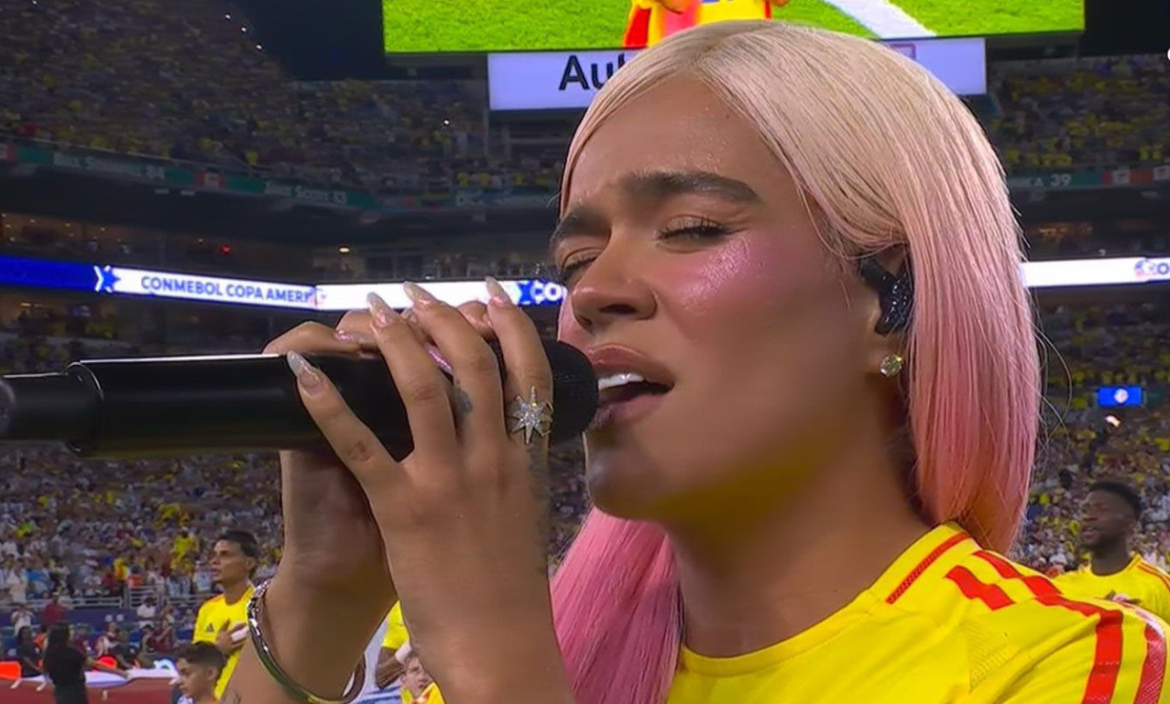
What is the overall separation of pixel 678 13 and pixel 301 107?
40.7ft

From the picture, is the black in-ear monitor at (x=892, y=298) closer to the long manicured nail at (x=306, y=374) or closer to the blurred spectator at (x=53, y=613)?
the long manicured nail at (x=306, y=374)

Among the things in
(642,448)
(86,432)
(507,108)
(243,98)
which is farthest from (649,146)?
(243,98)

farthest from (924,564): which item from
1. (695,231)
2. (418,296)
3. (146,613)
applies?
(146,613)

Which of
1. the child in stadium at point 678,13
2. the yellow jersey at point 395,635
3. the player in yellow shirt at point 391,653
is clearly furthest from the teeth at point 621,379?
the child in stadium at point 678,13

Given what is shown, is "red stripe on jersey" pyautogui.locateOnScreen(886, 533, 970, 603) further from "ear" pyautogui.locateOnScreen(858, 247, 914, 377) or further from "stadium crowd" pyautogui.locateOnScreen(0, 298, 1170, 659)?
"stadium crowd" pyautogui.locateOnScreen(0, 298, 1170, 659)

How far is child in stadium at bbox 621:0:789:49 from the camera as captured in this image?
27.5 ft

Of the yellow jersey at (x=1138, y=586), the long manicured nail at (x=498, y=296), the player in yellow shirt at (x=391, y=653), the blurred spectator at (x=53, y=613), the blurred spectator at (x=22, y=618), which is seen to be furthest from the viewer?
the blurred spectator at (x=53, y=613)

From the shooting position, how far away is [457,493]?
30.2 inches

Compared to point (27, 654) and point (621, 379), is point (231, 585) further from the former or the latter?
point (621, 379)

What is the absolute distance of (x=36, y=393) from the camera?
27.6 inches

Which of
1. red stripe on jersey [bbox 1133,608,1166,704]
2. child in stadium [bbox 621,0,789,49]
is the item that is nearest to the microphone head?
red stripe on jersey [bbox 1133,608,1166,704]

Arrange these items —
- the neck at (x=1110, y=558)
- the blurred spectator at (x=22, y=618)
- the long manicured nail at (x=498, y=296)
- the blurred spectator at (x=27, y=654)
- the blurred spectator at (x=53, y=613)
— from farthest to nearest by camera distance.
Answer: the blurred spectator at (x=53, y=613)
the blurred spectator at (x=22, y=618)
the blurred spectator at (x=27, y=654)
the neck at (x=1110, y=558)
the long manicured nail at (x=498, y=296)

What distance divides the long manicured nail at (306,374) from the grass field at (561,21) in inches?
445

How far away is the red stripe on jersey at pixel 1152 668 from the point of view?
867 millimetres
